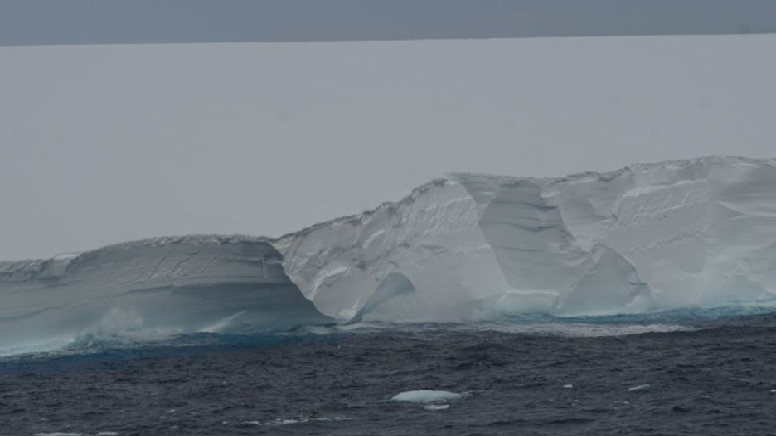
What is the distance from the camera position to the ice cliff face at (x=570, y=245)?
43.3 feet

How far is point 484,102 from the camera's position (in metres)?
16.2

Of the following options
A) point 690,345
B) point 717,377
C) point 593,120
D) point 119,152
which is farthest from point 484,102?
point 717,377

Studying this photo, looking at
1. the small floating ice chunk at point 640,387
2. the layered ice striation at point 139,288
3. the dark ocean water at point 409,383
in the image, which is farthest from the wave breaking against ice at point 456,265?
the small floating ice chunk at point 640,387

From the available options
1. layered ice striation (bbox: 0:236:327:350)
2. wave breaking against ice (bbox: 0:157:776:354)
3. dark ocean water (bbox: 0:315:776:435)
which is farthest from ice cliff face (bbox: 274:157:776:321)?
layered ice striation (bbox: 0:236:327:350)

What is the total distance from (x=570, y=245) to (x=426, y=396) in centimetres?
432

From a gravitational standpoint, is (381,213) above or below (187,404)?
above

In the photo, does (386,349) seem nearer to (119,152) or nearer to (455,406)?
(455,406)

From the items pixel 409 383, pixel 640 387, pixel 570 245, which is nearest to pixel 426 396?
pixel 409 383

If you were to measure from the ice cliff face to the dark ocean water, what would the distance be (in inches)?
24.7

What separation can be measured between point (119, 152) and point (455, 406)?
20.9ft

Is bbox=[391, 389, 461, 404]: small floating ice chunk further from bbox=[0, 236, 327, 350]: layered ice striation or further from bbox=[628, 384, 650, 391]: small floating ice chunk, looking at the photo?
bbox=[0, 236, 327, 350]: layered ice striation

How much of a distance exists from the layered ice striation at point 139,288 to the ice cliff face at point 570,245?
2.79 feet

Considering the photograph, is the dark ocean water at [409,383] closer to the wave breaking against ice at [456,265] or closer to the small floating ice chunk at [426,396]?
the small floating ice chunk at [426,396]

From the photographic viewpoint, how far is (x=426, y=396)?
967 cm
